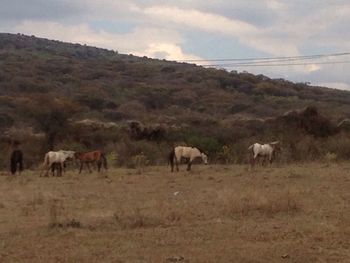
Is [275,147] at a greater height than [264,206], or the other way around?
[275,147]

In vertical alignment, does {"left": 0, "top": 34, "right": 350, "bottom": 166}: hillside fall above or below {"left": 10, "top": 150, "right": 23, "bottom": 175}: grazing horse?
above

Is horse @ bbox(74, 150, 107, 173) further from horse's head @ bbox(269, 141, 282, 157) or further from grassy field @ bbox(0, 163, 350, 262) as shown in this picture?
horse's head @ bbox(269, 141, 282, 157)

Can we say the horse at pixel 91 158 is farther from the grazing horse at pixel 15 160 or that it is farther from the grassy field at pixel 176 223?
the grassy field at pixel 176 223

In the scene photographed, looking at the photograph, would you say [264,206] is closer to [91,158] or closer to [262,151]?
[91,158]

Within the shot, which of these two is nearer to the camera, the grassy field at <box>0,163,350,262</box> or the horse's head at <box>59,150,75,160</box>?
the grassy field at <box>0,163,350,262</box>

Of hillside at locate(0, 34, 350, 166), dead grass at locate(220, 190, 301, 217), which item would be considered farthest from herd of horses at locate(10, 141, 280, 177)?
dead grass at locate(220, 190, 301, 217)

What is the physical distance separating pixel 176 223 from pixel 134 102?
190 feet

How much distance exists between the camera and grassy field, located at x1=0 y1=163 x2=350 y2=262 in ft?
35.8

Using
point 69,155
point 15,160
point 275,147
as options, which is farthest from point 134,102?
point 15,160

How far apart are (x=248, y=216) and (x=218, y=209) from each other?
1.25 metres

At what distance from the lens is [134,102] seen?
2815 inches

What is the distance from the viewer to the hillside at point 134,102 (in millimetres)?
45219

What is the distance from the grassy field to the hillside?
17318 millimetres

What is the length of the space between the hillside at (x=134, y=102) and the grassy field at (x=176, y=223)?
682 inches
